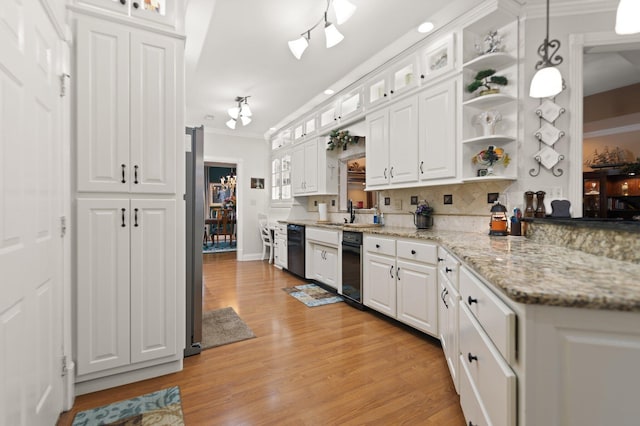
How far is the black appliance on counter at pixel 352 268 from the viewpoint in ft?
11.1

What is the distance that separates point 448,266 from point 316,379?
118 cm

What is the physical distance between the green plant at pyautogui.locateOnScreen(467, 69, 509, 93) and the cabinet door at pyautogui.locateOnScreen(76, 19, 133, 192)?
2674mm

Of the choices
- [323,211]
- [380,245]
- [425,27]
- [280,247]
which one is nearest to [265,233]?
[280,247]

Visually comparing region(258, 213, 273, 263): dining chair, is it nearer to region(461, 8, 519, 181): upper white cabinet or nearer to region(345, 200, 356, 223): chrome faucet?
region(345, 200, 356, 223): chrome faucet

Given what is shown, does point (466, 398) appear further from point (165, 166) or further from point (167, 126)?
point (167, 126)

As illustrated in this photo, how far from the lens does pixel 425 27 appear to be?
2.78 m

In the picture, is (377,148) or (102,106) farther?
(377,148)

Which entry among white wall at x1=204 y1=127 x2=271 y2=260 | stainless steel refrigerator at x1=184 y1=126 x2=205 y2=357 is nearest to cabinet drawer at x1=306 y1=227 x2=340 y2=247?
stainless steel refrigerator at x1=184 y1=126 x2=205 y2=357

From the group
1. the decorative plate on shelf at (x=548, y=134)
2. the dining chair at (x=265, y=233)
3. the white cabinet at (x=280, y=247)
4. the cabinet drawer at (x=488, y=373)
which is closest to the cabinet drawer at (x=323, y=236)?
the white cabinet at (x=280, y=247)

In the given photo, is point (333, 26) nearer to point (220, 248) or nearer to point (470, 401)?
point (470, 401)

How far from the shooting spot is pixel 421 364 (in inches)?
86.8

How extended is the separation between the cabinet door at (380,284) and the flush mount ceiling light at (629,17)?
6.98 feet

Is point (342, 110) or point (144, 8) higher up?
point (342, 110)

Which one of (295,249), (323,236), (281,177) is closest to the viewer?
(323,236)
